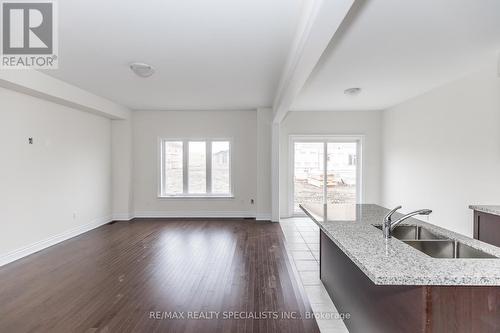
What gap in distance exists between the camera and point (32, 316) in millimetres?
2402

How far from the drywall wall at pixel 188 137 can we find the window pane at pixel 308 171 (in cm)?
107

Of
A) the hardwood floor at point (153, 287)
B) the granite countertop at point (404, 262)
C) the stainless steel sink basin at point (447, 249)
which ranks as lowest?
the hardwood floor at point (153, 287)

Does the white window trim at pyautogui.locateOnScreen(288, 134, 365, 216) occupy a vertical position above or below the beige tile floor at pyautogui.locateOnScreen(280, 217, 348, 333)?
above

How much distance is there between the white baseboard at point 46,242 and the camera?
3.65 metres

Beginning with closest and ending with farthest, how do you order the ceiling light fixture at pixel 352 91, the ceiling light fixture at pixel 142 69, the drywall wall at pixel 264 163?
the ceiling light fixture at pixel 142 69 → the ceiling light fixture at pixel 352 91 → the drywall wall at pixel 264 163

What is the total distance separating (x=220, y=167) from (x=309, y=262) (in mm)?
3537

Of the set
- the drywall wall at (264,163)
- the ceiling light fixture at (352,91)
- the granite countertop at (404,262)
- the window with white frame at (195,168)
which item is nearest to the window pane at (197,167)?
the window with white frame at (195,168)

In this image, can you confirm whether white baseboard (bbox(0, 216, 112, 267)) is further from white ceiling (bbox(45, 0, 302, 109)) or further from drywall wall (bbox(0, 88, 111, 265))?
white ceiling (bbox(45, 0, 302, 109))

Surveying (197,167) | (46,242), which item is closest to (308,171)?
(197,167)

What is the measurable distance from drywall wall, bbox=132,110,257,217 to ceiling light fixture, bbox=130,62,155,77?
2.77 metres

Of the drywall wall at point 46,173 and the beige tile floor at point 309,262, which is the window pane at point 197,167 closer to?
the drywall wall at point 46,173

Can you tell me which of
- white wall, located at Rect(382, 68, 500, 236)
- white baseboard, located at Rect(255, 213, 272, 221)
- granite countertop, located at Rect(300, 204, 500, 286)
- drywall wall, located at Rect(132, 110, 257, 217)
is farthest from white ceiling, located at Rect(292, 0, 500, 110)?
white baseboard, located at Rect(255, 213, 272, 221)

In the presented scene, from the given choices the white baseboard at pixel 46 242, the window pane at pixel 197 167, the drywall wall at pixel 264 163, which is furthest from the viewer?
the window pane at pixel 197 167

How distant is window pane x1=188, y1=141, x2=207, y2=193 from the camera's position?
21.5 ft
